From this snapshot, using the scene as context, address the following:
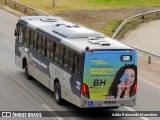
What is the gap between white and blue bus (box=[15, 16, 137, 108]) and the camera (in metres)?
18.5

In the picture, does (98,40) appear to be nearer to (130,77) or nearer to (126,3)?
(130,77)

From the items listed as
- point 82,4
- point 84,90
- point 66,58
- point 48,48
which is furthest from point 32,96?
point 82,4

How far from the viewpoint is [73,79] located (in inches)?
757

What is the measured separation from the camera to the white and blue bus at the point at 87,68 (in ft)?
60.6

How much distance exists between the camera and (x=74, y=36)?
2014 cm

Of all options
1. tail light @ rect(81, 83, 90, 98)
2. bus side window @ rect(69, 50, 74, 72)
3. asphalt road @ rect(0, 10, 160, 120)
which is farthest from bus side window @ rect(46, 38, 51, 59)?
tail light @ rect(81, 83, 90, 98)

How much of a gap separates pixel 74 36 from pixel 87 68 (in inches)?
82.5

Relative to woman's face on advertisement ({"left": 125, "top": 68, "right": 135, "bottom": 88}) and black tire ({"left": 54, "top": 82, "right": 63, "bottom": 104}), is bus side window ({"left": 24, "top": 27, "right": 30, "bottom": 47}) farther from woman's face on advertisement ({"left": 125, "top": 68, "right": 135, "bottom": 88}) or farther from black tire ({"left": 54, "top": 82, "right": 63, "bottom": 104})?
woman's face on advertisement ({"left": 125, "top": 68, "right": 135, "bottom": 88})

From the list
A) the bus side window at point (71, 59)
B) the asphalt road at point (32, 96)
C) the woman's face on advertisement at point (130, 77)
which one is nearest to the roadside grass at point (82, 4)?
the asphalt road at point (32, 96)

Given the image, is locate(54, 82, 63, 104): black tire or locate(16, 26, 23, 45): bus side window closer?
locate(54, 82, 63, 104): black tire

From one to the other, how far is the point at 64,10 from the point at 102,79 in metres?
27.1

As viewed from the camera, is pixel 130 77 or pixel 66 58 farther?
pixel 66 58

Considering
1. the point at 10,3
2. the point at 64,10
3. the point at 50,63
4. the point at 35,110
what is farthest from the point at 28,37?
the point at 10,3

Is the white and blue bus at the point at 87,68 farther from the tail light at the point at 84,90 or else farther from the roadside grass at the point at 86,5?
the roadside grass at the point at 86,5
